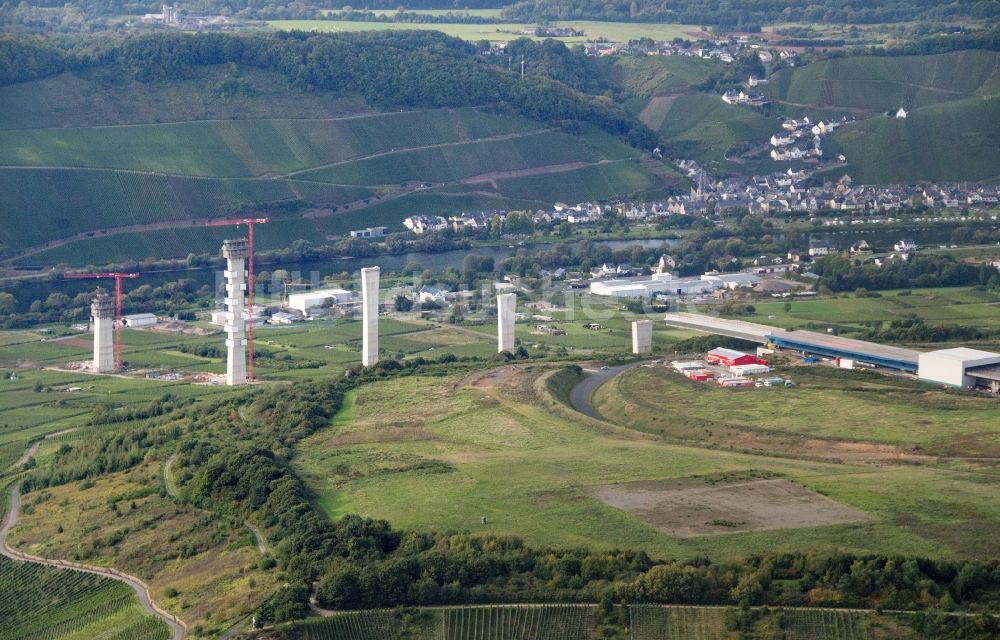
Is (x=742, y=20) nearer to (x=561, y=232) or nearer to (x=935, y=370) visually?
(x=561, y=232)

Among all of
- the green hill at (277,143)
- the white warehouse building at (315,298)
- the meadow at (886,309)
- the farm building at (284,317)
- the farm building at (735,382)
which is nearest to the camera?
the farm building at (735,382)

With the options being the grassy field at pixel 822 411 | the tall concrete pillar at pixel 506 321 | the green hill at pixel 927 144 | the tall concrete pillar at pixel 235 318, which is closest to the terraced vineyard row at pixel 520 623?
the grassy field at pixel 822 411

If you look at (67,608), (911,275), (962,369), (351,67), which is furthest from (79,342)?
(351,67)

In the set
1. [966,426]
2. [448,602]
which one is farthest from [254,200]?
[448,602]

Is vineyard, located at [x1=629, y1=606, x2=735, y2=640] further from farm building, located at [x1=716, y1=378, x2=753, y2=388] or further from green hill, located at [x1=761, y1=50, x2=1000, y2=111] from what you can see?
green hill, located at [x1=761, y1=50, x2=1000, y2=111]

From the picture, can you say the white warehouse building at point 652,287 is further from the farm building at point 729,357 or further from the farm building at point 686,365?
the farm building at point 686,365

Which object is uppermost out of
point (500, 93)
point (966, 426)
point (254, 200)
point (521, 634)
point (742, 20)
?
point (742, 20)
